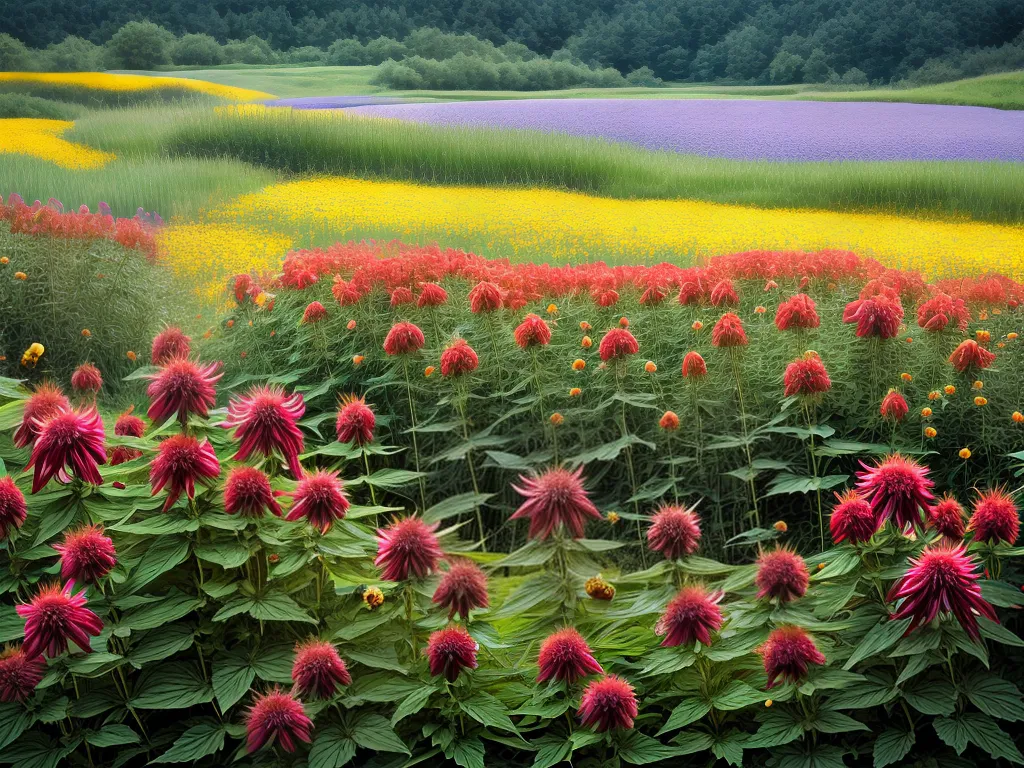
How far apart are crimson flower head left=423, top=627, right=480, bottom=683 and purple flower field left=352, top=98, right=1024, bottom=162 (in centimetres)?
241

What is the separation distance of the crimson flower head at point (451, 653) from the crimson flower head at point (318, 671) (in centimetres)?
17

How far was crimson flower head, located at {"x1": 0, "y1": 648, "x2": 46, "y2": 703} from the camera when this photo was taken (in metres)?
1.77

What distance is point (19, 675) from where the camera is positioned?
1.78 meters

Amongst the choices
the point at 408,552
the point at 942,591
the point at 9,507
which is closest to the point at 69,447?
the point at 9,507

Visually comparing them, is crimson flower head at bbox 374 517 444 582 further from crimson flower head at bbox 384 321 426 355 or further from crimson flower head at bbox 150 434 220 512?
crimson flower head at bbox 384 321 426 355

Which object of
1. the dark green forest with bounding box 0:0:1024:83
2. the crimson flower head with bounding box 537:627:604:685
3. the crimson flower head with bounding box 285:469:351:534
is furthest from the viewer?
the dark green forest with bounding box 0:0:1024:83

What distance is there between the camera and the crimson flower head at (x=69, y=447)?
178 centimetres

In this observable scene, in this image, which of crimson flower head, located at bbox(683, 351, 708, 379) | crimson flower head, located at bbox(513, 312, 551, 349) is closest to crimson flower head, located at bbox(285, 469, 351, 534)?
crimson flower head, located at bbox(513, 312, 551, 349)

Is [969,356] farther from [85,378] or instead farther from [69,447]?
[85,378]

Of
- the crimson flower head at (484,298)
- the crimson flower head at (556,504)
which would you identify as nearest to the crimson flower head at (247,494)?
the crimson flower head at (556,504)

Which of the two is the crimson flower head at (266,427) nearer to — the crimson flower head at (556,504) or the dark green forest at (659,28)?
the crimson flower head at (556,504)

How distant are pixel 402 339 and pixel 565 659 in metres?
0.99

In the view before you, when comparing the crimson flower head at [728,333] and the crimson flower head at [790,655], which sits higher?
the crimson flower head at [728,333]

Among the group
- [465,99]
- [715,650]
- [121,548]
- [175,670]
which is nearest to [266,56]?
[465,99]
